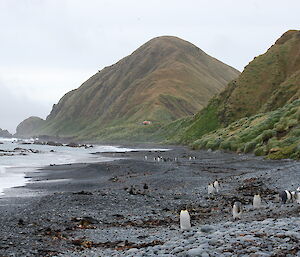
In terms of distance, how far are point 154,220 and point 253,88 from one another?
7928 centimetres

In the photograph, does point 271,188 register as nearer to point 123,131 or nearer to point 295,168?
point 295,168

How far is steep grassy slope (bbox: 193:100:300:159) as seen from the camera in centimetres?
4172

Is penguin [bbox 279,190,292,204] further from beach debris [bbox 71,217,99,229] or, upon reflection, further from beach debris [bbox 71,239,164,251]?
beach debris [bbox 71,217,99,229]

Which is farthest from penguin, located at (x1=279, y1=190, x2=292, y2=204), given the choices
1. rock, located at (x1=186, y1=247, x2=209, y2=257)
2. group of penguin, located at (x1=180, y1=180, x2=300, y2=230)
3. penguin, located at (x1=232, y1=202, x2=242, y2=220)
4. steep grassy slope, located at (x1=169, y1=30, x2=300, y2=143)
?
steep grassy slope, located at (x1=169, y1=30, x2=300, y2=143)

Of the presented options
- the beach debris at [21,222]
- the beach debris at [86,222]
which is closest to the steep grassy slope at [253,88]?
the beach debris at [86,222]

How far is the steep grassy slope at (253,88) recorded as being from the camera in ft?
290

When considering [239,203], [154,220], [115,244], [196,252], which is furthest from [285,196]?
[196,252]

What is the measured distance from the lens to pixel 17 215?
16203 mm

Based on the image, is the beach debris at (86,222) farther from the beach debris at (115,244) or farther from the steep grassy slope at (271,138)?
the steep grassy slope at (271,138)

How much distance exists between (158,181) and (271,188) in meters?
8.05

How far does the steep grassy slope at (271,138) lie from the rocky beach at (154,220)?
592 inches

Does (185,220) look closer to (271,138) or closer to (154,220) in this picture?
(154,220)

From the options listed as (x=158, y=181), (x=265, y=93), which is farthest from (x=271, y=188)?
(x=265, y=93)

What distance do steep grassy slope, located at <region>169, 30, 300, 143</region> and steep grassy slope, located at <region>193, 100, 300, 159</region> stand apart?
21909 mm
